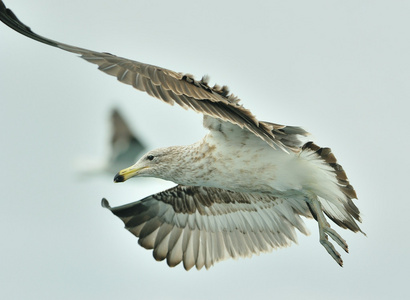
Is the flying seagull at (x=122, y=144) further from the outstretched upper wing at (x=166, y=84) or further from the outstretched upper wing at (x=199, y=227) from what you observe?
the outstretched upper wing at (x=166, y=84)

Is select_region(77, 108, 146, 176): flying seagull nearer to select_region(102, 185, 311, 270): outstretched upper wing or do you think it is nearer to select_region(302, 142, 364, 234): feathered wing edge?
select_region(102, 185, 311, 270): outstretched upper wing

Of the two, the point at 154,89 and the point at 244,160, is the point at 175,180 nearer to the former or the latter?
the point at 244,160

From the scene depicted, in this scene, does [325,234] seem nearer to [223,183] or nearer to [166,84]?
[223,183]

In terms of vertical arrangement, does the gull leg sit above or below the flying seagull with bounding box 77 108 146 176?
below

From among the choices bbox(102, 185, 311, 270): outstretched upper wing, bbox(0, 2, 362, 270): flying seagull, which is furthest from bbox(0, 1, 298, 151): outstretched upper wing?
bbox(102, 185, 311, 270): outstretched upper wing

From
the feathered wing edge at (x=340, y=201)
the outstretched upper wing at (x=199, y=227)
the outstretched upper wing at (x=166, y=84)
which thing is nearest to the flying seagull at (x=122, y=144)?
the outstretched upper wing at (x=199, y=227)

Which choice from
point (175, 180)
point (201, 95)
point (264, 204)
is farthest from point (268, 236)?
point (201, 95)

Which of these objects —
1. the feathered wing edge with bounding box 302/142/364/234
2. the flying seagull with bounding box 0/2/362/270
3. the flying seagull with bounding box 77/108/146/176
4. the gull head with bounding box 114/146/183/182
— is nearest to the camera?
the flying seagull with bounding box 0/2/362/270

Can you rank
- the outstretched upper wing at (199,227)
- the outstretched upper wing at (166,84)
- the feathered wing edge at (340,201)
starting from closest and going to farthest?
the outstretched upper wing at (166,84)
the feathered wing edge at (340,201)
the outstretched upper wing at (199,227)
